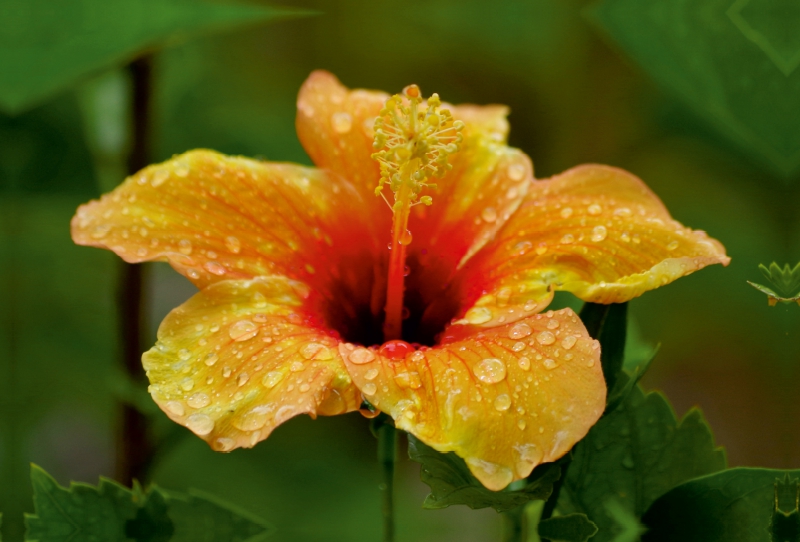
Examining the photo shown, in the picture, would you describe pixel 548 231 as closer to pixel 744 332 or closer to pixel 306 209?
pixel 306 209

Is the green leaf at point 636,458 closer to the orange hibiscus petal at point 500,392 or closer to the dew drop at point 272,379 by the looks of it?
the orange hibiscus petal at point 500,392

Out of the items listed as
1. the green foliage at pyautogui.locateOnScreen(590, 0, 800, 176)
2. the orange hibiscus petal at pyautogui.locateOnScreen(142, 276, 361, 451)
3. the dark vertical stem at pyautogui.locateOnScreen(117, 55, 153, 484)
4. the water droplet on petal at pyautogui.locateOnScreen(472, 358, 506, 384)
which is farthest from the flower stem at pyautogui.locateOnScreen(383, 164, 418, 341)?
the dark vertical stem at pyautogui.locateOnScreen(117, 55, 153, 484)

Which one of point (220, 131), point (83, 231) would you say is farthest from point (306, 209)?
point (220, 131)

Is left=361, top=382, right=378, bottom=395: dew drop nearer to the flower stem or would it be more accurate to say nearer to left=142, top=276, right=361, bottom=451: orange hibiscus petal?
left=142, top=276, right=361, bottom=451: orange hibiscus petal

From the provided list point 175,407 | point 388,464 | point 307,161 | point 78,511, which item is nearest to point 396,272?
point 388,464

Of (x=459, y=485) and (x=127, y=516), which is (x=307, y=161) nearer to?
(x=127, y=516)

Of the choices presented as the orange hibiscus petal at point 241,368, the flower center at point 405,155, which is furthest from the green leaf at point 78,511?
the flower center at point 405,155

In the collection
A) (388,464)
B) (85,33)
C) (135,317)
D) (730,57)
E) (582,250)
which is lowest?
(135,317)
